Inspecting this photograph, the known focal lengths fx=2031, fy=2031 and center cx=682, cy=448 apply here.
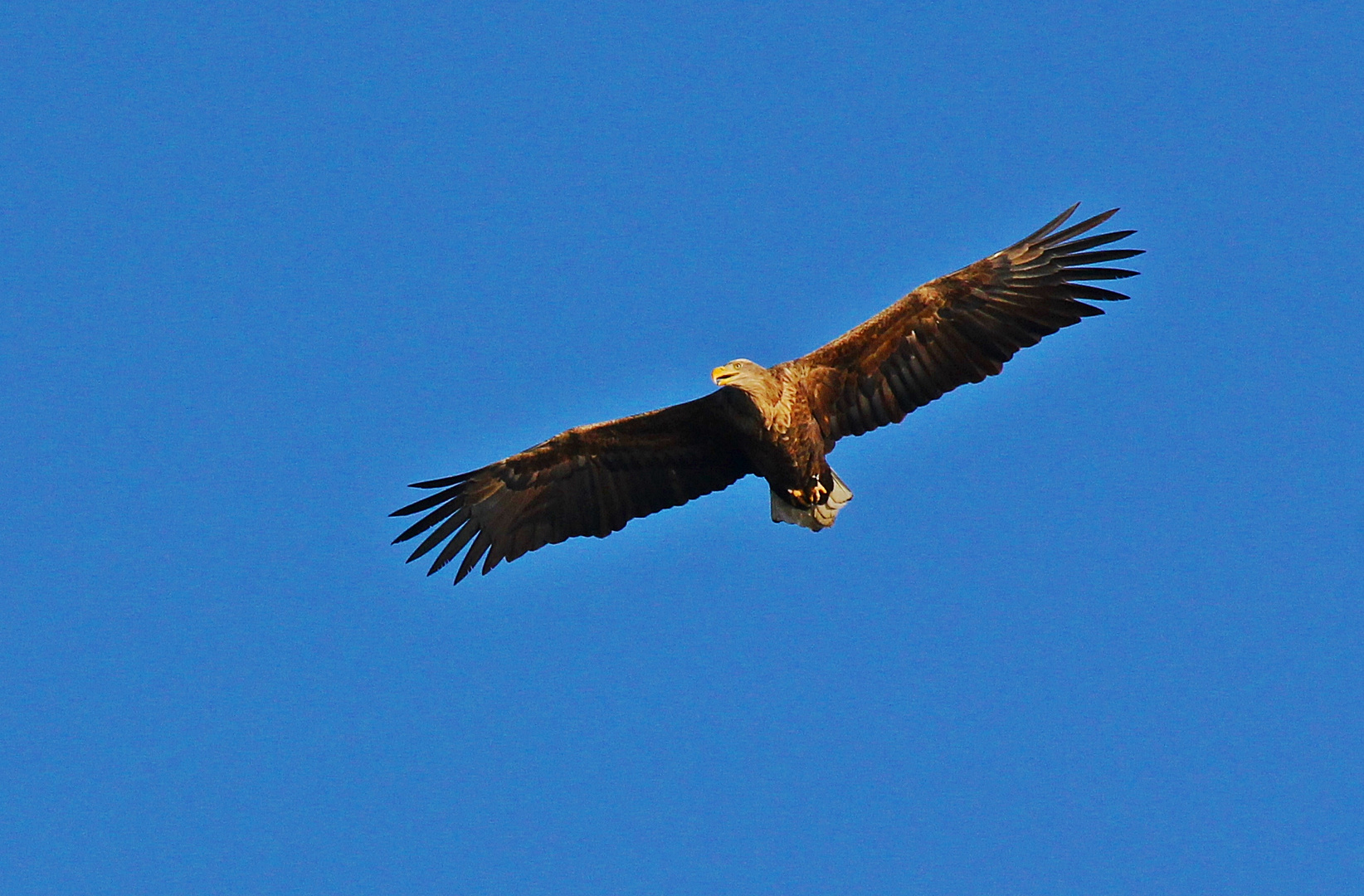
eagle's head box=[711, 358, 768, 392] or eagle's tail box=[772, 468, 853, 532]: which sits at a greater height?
Answer: eagle's head box=[711, 358, 768, 392]

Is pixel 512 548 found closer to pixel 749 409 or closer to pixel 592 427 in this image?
pixel 592 427

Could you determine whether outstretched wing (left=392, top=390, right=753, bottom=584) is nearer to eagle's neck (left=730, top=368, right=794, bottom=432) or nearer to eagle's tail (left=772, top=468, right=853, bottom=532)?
eagle's tail (left=772, top=468, right=853, bottom=532)

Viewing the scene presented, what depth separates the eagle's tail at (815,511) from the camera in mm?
15688

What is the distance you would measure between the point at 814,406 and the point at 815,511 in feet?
2.67

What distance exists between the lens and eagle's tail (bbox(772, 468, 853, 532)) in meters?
15.7

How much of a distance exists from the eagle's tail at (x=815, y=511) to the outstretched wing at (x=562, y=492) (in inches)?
21.6

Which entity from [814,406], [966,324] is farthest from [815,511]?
[966,324]

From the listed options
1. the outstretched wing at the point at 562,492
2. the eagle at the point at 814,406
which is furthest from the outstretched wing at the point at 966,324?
the outstretched wing at the point at 562,492

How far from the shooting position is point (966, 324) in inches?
614

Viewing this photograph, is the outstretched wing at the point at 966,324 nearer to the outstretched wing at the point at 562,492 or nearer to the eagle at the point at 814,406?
the eagle at the point at 814,406

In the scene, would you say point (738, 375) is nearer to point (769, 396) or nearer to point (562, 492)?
point (769, 396)

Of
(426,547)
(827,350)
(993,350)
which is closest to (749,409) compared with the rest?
(827,350)

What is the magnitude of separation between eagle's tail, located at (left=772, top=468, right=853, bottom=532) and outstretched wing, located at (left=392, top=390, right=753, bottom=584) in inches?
21.6

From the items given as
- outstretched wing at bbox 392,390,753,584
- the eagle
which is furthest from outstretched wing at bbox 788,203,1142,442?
outstretched wing at bbox 392,390,753,584
